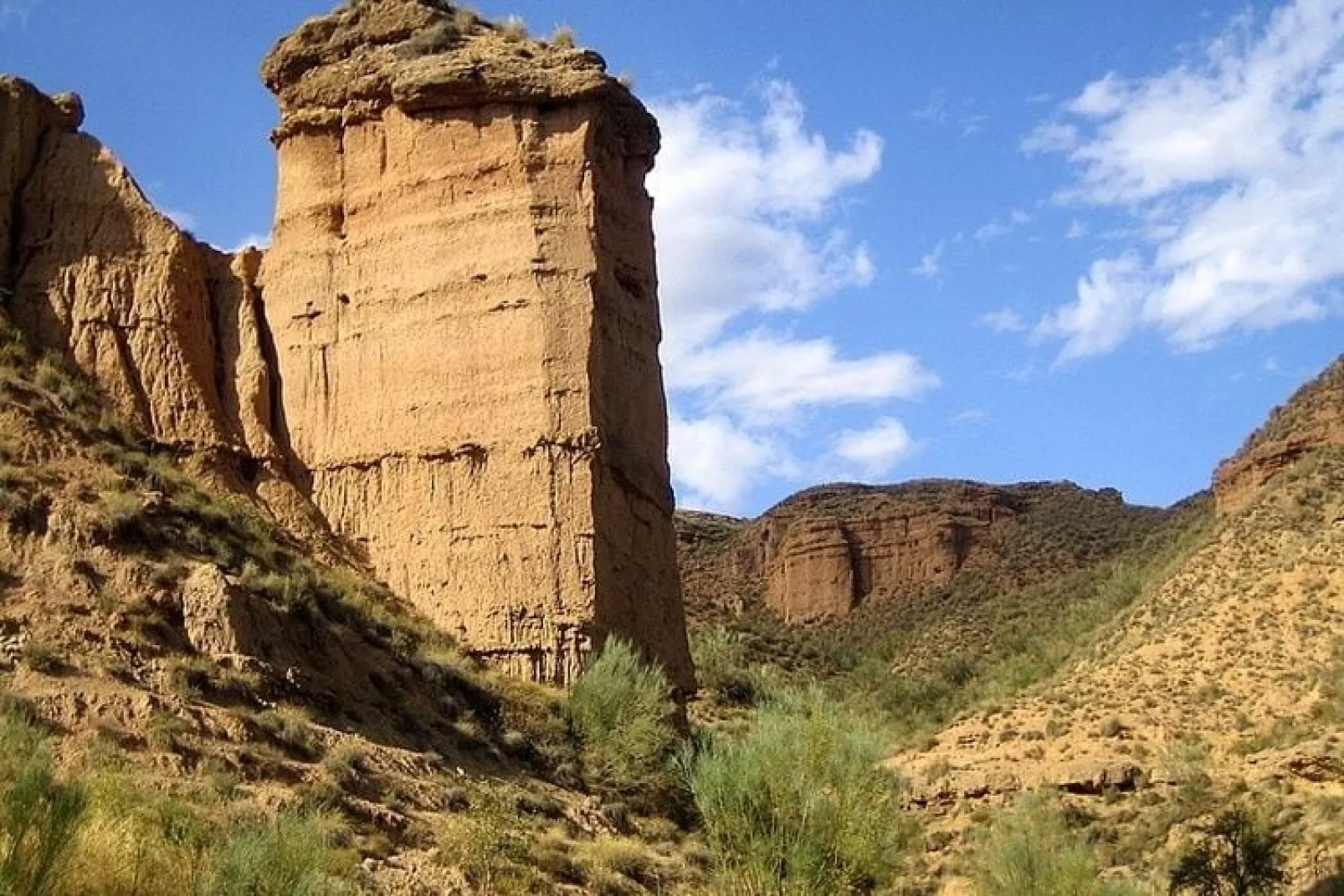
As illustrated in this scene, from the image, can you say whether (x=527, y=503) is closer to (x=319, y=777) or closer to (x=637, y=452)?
(x=637, y=452)

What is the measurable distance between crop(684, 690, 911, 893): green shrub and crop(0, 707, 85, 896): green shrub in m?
8.35

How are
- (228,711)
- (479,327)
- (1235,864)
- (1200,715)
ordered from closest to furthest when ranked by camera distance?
1. (228,711)
2. (479,327)
3. (1235,864)
4. (1200,715)

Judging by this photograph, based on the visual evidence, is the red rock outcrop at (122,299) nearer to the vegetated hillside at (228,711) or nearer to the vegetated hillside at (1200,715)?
the vegetated hillside at (228,711)

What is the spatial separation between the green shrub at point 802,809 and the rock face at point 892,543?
56.1m

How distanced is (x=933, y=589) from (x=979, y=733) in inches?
1248

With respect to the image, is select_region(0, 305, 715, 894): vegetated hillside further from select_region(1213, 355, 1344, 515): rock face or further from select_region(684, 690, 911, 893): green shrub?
select_region(1213, 355, 1344, 515): rock face

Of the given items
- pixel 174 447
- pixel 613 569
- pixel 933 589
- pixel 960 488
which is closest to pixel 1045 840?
pixel 613 569

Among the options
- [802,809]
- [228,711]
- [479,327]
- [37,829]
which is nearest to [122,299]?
[479,327]

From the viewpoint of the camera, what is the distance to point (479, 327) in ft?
87.6

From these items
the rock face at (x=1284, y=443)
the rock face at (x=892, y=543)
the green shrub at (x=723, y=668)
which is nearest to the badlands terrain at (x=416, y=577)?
the green shrub at (x=723, y=668)

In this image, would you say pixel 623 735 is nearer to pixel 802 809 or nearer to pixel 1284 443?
pixel 802 809

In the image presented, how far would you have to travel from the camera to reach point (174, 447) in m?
25.9

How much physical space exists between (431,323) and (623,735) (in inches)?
294

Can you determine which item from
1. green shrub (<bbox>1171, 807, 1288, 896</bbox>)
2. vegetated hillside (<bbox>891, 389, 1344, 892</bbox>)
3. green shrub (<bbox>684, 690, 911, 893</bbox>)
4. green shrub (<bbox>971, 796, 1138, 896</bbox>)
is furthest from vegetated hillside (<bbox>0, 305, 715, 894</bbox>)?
vegetated hillside (<bbox>891, 389, 1344, 892</bbox>)
